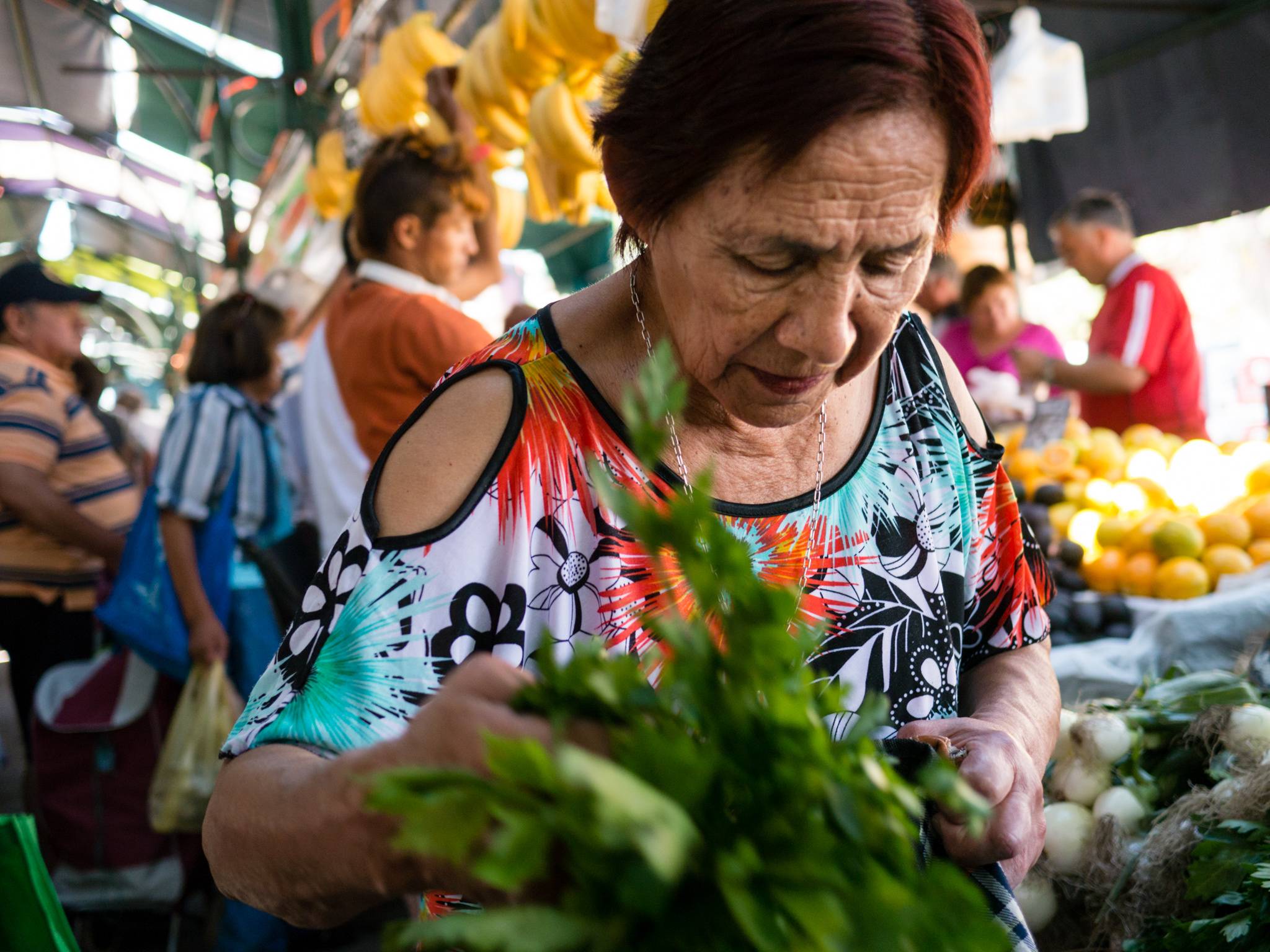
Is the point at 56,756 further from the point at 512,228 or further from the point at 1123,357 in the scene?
the point at 1123,357

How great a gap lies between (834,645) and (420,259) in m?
1.97

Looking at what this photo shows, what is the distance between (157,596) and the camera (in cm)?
310

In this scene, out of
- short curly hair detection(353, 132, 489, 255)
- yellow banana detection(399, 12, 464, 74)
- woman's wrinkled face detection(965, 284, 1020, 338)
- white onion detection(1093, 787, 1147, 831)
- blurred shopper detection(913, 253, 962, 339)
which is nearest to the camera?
white onion detection(1093, 787, 1147, 831)

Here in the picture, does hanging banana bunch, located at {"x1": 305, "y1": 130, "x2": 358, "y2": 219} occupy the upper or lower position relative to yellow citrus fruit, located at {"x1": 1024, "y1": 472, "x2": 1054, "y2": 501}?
upper

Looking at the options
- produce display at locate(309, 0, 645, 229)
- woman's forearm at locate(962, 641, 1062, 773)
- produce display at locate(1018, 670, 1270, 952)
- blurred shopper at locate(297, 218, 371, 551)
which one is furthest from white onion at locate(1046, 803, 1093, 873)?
produce display at locate(309, 0, 645, 229)

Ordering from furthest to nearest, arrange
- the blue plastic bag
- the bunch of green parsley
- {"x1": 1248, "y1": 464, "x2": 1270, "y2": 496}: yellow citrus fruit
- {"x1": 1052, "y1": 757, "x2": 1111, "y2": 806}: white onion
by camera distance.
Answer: {"x1": 1248, "y1": 464, "x2": 1270, "y2": 496}: yellow citrus fruit → the blue plastic bag → {"x1": 1052, "y1": 757, "x2": 1111, "y2": 806}: white onion → the bunch of green parsley

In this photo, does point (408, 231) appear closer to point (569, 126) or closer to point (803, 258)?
point (569, 126)

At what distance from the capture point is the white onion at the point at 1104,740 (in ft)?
5.77

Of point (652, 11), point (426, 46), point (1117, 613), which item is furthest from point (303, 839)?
point (426, 46)

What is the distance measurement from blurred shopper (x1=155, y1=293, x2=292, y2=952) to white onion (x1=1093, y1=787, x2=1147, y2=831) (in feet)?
7.70

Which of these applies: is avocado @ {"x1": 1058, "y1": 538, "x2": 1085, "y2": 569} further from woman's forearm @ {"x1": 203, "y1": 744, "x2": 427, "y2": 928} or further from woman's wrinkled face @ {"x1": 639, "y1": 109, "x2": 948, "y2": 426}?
woman's forearm @ {"x1": 203, "y1": 744, "x2": 427, "y2": 928}

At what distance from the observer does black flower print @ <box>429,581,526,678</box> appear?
99cm

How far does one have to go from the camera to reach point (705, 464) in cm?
118

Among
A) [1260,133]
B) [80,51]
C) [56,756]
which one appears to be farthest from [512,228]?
[80,51]
